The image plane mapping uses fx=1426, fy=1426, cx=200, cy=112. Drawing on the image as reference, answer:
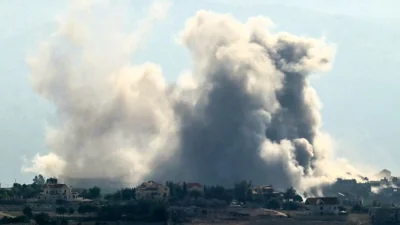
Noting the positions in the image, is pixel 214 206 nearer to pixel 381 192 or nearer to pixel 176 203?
pixel 176 203

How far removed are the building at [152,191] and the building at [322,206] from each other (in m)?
12.8

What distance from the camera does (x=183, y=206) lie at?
122 metres

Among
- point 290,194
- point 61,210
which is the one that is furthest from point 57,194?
point 290,194

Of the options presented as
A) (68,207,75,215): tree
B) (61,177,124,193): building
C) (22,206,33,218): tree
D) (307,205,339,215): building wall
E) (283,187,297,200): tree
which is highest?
(61,177,124,193): building

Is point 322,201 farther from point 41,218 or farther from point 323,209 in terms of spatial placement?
point 41,218

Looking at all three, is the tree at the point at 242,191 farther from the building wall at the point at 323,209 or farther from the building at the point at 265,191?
the building wall at the point at 323,209

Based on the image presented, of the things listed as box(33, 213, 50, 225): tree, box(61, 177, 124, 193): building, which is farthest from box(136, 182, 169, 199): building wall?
box(33, 213, 50, 225): tree

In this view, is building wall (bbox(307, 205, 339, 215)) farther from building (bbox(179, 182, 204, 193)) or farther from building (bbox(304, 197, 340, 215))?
building (bbox(179, 182, 204, 193))

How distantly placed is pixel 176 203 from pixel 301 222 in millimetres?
11906

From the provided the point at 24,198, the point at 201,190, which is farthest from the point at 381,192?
the point at 24,198

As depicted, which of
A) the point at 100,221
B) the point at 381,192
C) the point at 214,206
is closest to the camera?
the point at 100,221

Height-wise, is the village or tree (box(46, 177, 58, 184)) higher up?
tree (box(46, 177, 58, 184))

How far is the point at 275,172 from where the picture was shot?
144125mm

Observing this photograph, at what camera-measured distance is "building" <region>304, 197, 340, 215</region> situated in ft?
405
